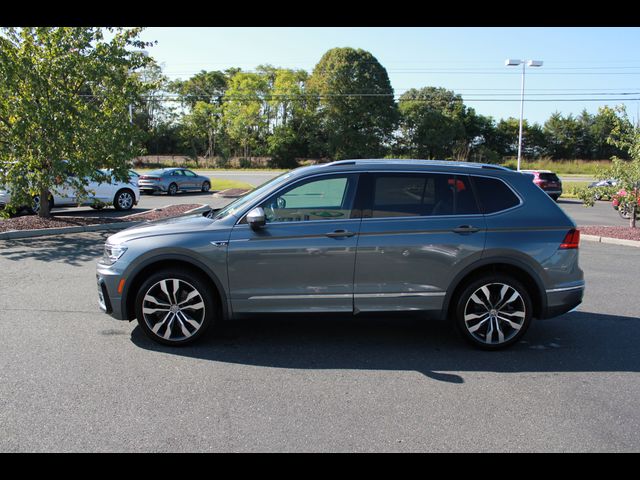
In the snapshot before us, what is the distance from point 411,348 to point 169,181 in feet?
76.5

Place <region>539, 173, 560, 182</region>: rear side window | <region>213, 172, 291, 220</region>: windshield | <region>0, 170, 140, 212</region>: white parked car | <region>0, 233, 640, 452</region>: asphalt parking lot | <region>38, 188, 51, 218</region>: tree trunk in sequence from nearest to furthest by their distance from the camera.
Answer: <region>0, 233, 640, 452</region>: asphalt parking lot
<region>213, 172, 291, 220</region>: windshield
<region>38, 188, 51, 218</region>: tree trunk
<region>0, 170, 140, 212</region>: white parked car
<region>539, 173, 560, 182</region>: rear side window

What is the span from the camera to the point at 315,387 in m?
4.38

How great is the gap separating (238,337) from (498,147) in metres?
67.6

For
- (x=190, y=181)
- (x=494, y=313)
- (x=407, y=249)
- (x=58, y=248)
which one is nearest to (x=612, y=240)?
(x=494, y=313)

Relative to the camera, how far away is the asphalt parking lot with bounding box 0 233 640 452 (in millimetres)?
3551

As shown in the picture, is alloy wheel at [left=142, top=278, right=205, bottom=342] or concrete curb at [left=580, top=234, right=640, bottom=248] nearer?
alloy wheel at [left=142, top=278, right=205, bottom=342]

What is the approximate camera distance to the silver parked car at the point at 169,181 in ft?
86.7

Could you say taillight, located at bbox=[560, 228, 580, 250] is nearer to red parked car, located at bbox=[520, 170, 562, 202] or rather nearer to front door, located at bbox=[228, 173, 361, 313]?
front door, located at bbox=[228, 173, 361, 313]

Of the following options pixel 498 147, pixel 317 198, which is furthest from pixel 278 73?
pixel 317 198

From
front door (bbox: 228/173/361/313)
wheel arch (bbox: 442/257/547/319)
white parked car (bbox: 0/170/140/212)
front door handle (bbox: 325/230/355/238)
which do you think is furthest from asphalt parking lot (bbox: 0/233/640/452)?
white parked car (bbox: 0/170/140/212)

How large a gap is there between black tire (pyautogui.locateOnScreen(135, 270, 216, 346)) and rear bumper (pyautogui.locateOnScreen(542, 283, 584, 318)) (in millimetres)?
3271

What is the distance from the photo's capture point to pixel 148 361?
487 cm

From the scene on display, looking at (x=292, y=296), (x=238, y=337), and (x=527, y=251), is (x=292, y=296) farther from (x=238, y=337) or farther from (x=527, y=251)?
(x=527, y=251)

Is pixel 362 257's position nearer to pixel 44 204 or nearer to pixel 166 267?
pixel 166 267
